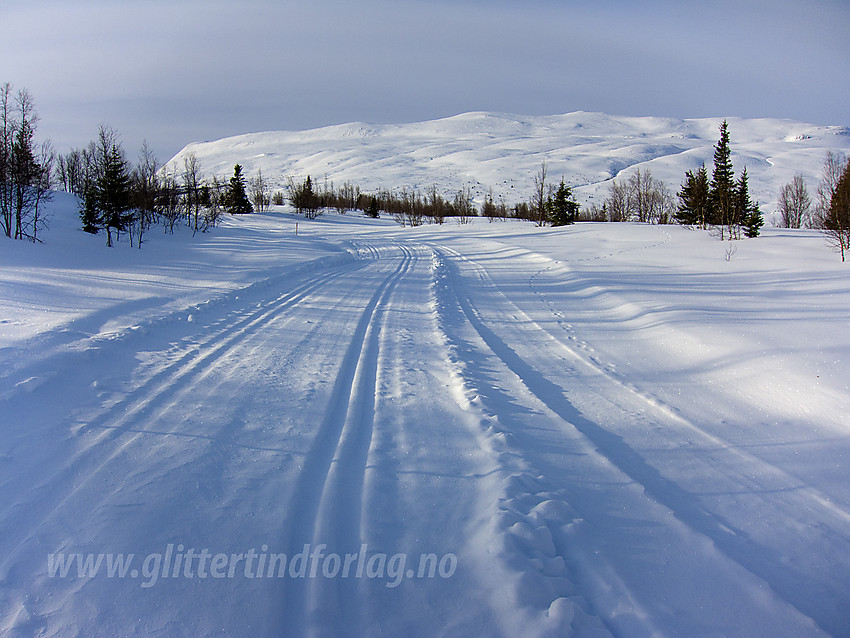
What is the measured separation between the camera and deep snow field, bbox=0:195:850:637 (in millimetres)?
2389

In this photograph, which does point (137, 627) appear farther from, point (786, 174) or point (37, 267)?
point (786, 174)

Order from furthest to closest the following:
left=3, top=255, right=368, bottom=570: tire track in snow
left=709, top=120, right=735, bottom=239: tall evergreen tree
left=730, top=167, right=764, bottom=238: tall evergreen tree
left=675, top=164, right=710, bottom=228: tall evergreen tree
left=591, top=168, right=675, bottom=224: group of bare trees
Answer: left=591, top=168, right=675, bottom=224: group of bare trees → left=675, top=164, right=710, bottom=228: tall evergreen tree → left=709, top=120, right=735, bottom=239: tall evergreen tree → left=730, top=167, right=764, bottom=238: tall evergreen tree → left=3, top=255, right=368, bottom=570: tire track in snow

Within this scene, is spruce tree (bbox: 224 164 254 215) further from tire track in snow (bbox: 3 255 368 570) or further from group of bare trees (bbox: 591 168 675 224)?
tire track in snow (bbox: 3 255 368 570)

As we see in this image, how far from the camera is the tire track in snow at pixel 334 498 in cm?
233

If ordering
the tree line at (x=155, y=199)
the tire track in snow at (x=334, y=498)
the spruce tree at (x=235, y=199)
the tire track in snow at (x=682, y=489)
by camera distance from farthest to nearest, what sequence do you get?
the spruce tree at (x=235, y=199), the tree line at (x=155, y=199), the tire track in snow at (x=682, y=489), the tire track in snow at (x=334, y=498)

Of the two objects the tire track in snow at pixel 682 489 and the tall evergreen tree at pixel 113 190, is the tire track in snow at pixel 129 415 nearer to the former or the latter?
the tire track in snow at pixel 682 489

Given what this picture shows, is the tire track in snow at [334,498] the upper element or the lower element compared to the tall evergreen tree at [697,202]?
lower

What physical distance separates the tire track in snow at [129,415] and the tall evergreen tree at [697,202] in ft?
119

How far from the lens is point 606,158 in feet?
440

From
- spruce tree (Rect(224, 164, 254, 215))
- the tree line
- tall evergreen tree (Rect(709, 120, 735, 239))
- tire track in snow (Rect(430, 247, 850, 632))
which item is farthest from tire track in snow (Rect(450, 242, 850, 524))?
spruce tree (Rect(224, 164, 254, 215))

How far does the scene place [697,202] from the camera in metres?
38.4

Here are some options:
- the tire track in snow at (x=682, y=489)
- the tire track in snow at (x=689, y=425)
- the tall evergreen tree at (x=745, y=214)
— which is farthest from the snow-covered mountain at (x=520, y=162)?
the tire track in snow at (x=682, y=489)

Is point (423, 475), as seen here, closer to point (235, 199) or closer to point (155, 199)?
point (155, 199)

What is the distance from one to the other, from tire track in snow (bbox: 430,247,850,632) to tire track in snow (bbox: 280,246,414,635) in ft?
6.64
